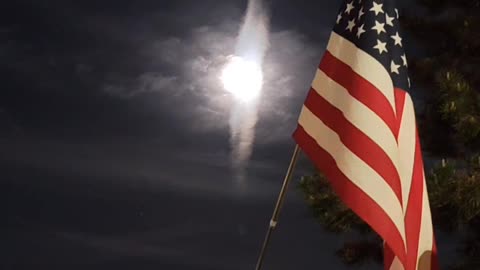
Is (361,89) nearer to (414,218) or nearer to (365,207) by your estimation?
→ (365,207)

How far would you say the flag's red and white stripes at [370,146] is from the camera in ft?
19.1

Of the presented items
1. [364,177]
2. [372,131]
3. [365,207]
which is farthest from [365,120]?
[365,207]

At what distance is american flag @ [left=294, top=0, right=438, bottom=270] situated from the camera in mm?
5852

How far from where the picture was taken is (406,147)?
6250mm

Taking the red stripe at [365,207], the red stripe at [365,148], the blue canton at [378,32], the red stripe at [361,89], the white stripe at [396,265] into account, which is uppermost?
the blue canton at [378,32]

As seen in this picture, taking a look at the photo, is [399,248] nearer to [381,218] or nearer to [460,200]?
[381,218]

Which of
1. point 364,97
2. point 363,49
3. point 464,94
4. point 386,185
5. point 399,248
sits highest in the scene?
point 464,94

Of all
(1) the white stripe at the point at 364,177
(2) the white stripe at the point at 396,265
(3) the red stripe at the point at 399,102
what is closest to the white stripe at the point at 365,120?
(1) the white stripe at the point at 364,177

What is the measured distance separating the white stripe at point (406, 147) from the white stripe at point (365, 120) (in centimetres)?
24

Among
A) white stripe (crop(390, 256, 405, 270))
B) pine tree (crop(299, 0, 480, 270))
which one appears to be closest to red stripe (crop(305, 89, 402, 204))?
white stripe (crop(390, 256, 405, 270))

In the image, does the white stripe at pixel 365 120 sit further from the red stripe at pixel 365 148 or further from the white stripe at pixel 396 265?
the white stripe at pixel 396 265

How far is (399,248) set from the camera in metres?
5.77

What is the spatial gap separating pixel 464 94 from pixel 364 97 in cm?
432

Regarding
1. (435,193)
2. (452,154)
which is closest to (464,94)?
(435,193)
